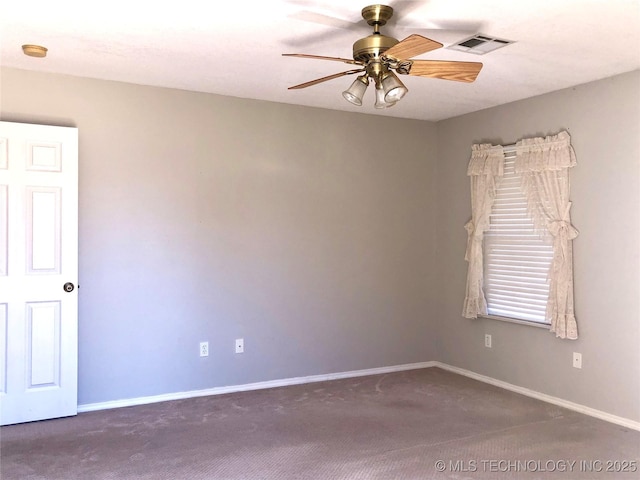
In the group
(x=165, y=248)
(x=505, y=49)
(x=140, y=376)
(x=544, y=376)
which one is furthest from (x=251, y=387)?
(x=505, y=49)

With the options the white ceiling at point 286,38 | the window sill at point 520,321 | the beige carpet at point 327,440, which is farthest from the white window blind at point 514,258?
the white ceiling at point 286,38

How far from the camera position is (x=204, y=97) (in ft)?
14.5

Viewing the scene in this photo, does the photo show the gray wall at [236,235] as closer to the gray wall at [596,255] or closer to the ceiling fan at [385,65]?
the gray wall at [596,255]

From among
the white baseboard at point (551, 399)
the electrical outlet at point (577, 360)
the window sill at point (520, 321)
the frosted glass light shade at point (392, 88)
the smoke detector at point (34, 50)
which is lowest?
the white baseboard at point (551, 399)

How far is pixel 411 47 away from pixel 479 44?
1.00 metres

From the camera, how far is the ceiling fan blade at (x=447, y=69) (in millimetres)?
2691

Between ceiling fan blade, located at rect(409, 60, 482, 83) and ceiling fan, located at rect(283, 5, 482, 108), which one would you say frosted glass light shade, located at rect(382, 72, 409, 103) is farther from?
ceiling fan blade, located at rect(409, 60, 482, 83)

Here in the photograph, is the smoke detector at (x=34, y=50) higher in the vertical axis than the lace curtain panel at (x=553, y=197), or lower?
higher

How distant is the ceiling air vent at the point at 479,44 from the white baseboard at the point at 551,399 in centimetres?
263

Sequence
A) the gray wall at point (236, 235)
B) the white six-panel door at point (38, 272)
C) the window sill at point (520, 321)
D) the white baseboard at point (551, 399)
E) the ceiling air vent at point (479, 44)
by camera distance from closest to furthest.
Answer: the ceiling air vent at point (479, 44), the white six-panel door at point (38, 272), the white baseboard at point (551, 399), the gray wall at point (236, 235), the window sill at point (520, 321)

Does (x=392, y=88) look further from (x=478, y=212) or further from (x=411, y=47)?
(x=478, y=212)

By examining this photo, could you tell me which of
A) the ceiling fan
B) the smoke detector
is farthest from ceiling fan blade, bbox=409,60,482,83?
the smoke detector

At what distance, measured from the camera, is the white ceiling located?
9.13 feet

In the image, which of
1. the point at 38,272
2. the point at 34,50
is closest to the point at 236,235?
the point at 38,272
